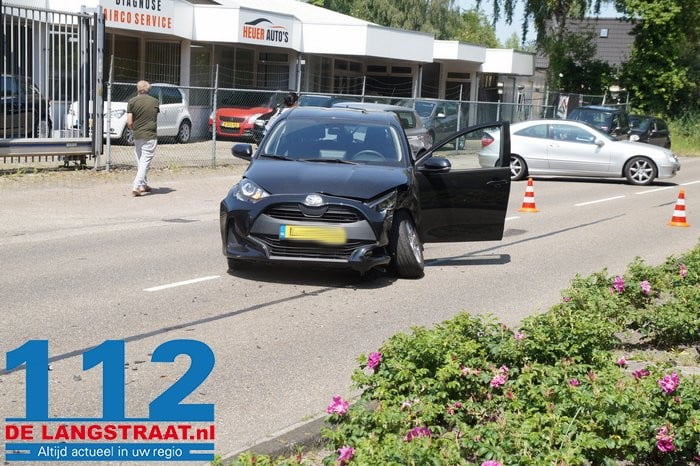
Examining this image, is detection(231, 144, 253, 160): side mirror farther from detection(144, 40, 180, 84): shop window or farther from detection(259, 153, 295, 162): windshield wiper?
detection(144, 40, 180, 84): shop window

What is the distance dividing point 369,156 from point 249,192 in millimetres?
1613

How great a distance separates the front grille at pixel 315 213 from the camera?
9.48 meters

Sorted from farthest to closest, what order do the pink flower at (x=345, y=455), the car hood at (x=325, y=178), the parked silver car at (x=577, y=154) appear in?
the parked silver car at (x=577, y=154) < the car hood at (x=325, y=178) < the pink flower at (x=345, y=455)

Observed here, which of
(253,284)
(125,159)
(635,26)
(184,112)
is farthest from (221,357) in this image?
(635,26)

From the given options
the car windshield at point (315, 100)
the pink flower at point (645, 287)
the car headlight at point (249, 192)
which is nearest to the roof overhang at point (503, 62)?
the car windshield at point (315, 100)

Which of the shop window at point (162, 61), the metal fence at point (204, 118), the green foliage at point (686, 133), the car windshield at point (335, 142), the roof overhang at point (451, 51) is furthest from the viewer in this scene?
the roof overhang at point (451, 51)

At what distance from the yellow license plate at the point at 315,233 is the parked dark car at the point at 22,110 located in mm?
9645

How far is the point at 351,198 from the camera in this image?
378 inches

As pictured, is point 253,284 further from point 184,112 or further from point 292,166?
point 184,112

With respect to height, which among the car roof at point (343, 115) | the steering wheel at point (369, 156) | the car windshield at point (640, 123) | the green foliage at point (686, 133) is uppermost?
the car roof at point (343, 115)

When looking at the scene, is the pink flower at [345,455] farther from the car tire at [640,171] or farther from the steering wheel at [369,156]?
the car tire at [640,171]

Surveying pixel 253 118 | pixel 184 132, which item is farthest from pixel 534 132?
pixel 184 132

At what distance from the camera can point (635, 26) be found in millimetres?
48156

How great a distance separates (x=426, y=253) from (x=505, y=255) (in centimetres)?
99
